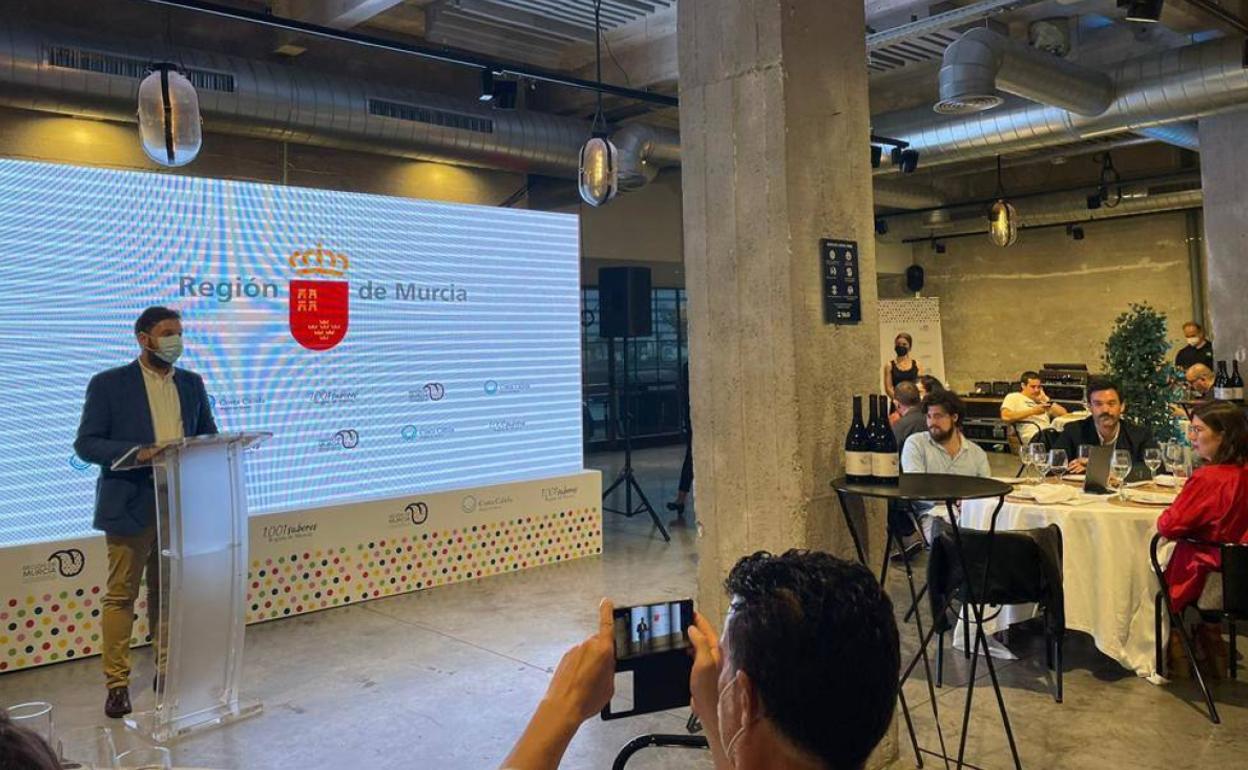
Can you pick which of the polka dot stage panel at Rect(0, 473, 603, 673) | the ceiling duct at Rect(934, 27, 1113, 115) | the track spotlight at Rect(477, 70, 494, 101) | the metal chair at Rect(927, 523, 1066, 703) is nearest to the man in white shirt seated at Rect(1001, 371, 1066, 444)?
the ceiling duct at Rect(934, 27, 1113, 115)

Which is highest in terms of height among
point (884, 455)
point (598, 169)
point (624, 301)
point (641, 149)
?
point (641, 149)

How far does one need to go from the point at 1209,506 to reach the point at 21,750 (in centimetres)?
385

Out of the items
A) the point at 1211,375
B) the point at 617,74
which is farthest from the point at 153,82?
the point at 1211,375

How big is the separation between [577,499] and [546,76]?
2863mm

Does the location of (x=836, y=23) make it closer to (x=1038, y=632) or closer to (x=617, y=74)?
(x=1038, y=632)

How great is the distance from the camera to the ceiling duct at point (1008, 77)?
5.76 metres

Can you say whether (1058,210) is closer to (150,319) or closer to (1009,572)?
(1009,572)

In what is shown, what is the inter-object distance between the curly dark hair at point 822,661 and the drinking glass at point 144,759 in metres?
0.98

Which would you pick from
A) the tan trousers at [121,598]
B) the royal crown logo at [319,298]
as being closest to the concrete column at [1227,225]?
the royal crown logo at [319,298]

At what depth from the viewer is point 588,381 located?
42.0 feet

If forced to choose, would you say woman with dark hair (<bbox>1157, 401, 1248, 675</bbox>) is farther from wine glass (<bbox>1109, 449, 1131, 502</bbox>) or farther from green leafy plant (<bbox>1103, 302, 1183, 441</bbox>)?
green leafy plant (<bbox>1103, 302, 1183, 441</bbox>)

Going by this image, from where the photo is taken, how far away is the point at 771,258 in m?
3.10

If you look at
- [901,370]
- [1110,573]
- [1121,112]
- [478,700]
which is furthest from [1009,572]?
[901,370]

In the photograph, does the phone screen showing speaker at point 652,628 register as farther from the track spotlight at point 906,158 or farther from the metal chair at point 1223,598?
the track spotlight at point 906,158
